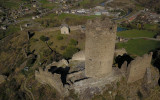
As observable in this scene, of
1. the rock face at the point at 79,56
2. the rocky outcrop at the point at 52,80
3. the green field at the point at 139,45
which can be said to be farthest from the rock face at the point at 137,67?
the green field at the point at 139,45

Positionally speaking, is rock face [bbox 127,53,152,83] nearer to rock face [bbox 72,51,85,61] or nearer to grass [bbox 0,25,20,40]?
rock face [bbox 72,51,85,61]

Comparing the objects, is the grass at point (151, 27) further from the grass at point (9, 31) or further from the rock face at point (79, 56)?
the grass at point (9, 31)

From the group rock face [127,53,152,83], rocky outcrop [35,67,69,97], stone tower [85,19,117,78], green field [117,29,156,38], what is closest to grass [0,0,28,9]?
green field [117,29,156,38]

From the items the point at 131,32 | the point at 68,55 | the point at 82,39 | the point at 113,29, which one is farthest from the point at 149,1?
the point at 113,29

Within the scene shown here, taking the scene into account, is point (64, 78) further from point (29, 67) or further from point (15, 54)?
point (15, 54)

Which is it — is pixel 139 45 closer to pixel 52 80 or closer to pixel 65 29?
pixel 65 29

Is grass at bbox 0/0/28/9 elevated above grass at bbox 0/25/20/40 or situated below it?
above

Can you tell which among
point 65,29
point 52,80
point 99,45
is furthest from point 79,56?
point 65,29
